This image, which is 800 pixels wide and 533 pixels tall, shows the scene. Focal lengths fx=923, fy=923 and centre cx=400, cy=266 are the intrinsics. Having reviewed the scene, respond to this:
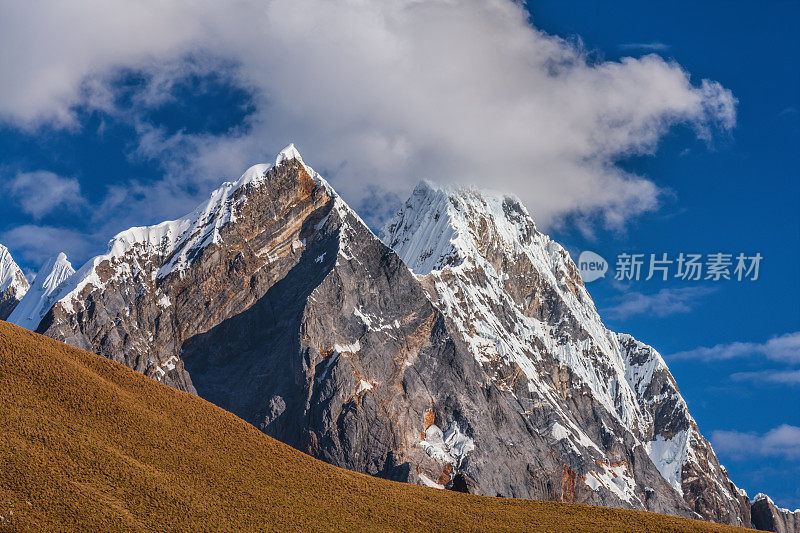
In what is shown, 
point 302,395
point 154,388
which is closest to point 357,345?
point 302,395

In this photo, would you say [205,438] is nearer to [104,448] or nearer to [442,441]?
[104,448]

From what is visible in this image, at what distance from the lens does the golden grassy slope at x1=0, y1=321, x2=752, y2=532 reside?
246 ft

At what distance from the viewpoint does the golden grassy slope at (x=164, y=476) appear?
7494 cm

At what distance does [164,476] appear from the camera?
82938 millimetres

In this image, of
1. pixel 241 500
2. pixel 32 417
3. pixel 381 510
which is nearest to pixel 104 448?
pixel 32 417

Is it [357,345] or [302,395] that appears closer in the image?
[302,395]

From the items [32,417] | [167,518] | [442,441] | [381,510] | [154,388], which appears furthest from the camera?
[442,441]

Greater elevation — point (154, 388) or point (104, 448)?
point (154, 388)

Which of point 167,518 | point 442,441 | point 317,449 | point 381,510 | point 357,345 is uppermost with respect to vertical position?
point 357,345

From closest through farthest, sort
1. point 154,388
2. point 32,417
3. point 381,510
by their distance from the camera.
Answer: point 32,417, point 381,510, point 154,388

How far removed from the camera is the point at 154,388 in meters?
98.3

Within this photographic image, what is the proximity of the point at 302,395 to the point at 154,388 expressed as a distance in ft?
289

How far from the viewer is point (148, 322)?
195125mm

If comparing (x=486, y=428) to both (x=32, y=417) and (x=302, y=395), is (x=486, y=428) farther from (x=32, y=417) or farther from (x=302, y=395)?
(x=32, y=417)
